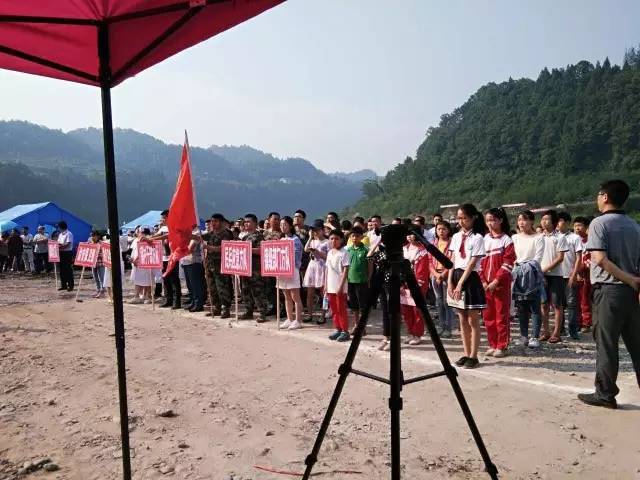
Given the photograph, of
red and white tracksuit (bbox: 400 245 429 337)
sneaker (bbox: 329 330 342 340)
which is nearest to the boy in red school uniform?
red and white tracksuit (bbox: 400 245 429 337)

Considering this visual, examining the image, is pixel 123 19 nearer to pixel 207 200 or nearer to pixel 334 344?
pixel 334 344

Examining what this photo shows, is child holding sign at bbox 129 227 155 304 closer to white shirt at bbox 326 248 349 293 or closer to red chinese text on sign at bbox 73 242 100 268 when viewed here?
red chinese text on sign at bbox 73 242 100 268

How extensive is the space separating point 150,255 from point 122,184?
99.9m

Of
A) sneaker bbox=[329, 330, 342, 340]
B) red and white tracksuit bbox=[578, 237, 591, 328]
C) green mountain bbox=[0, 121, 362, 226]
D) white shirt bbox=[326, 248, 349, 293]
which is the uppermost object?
green mountain bbox=[0, 121, 362, 226]

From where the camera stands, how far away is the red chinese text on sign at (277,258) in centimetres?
816

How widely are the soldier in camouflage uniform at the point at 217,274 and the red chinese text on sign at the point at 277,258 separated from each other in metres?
1.35

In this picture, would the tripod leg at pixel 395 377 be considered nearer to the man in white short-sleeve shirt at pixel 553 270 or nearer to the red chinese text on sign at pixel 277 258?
the man in white short-sleeve shirt at pixel 553 270

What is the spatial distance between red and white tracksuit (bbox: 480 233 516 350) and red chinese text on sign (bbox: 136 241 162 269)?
23.0 ft

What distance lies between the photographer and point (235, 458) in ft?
11.7

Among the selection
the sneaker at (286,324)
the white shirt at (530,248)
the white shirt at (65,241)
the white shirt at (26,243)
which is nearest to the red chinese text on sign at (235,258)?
the sneaker at (286,324)

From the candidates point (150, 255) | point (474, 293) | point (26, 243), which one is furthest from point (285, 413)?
point (26, 243)

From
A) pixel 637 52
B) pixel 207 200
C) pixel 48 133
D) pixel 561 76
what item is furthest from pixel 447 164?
pixel 48 133

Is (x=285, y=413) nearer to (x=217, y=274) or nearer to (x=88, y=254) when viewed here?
(x=217, y=274)

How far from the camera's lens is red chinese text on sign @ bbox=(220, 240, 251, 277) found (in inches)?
346
